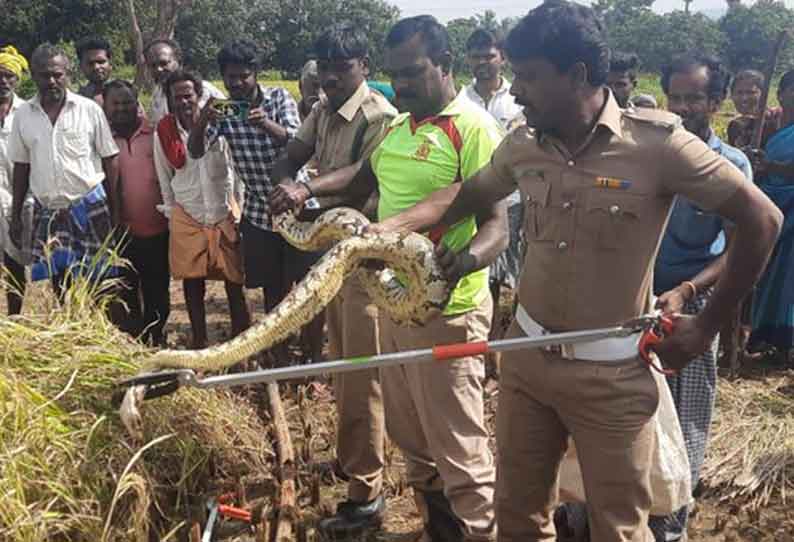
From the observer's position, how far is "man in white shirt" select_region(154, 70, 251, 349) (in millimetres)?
5707

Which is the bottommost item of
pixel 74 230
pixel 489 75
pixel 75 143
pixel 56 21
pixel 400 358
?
pixel 74 230

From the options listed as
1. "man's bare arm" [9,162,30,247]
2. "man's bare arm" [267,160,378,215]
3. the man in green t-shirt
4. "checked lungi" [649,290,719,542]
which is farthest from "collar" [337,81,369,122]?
"man's bare arm" [9,162,30,247]

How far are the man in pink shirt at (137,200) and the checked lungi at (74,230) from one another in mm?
167

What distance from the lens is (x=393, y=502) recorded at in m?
4.36

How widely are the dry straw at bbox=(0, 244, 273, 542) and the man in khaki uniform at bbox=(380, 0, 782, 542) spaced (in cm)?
180

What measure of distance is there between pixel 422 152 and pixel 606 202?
106 centimetres

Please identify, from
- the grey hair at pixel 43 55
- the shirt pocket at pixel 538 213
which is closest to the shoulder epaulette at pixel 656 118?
the shirt pocket at pixel 538 213

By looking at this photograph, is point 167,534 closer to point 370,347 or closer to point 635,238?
point 370,347

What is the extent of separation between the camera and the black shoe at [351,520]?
4.00 m

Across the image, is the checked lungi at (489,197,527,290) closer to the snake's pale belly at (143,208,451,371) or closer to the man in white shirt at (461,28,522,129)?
the man in white shirt at (461,28,522,129)

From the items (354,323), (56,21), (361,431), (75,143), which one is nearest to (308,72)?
(75,143)

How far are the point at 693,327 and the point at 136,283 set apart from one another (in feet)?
15.3

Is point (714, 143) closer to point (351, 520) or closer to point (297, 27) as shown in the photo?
point (351, 520)

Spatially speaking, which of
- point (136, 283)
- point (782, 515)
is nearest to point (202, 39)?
point (136, 283)
